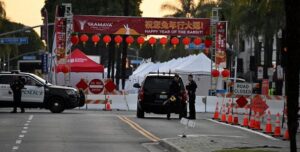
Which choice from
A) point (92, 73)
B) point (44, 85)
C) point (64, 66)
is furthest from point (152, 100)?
point (92, 73)

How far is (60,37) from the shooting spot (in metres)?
44.9

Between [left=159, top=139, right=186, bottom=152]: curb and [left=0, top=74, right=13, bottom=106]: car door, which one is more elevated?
[left=0, top=74, right=13, bottom=106]: car door

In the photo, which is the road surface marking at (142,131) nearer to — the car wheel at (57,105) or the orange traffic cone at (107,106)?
the car wheel at (57,105)

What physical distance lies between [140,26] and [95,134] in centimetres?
2262

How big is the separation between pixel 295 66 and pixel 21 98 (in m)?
24.0

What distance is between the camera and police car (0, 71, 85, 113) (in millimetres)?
35844

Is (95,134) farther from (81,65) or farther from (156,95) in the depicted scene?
(81,65)

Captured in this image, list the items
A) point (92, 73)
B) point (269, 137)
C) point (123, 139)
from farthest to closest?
1. point (92, 73)
2. point (269, 137)
3. point (123, 139)

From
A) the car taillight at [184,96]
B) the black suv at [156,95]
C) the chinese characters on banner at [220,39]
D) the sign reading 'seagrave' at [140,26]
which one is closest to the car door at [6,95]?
the black suv at [156,95]

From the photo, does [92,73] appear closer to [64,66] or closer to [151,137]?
[64,66]

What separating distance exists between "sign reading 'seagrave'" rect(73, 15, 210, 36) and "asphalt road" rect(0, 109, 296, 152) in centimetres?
1491

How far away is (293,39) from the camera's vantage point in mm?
13250

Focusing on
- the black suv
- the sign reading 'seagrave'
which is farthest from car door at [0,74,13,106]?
the sign reading 'seagrave'

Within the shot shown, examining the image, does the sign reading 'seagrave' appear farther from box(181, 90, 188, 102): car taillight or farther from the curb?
the curb
